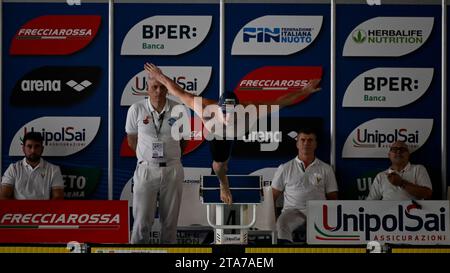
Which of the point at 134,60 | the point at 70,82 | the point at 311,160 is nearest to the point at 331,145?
the point at 311,160

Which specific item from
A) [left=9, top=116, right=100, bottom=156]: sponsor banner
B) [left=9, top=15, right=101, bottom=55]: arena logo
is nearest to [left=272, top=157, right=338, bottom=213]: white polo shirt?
[left=9, top=116, right=100, bottom=156]: sponsor banner

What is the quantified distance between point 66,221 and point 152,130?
1.48m

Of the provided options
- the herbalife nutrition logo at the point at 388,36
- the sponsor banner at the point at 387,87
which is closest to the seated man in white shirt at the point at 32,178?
the sponsor banner at the point at 387,87

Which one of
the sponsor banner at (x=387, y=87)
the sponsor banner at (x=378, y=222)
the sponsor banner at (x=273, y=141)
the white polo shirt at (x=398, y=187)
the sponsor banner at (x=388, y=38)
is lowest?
the sponsor banner at (x=378, y=222)

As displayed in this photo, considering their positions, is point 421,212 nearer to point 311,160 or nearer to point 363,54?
point 311,160

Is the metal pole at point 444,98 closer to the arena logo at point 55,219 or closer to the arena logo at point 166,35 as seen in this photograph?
the arena logo at point 166,35

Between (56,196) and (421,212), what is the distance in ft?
13.2

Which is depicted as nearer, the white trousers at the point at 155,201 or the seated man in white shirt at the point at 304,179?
the white trousers at the point at 155,201

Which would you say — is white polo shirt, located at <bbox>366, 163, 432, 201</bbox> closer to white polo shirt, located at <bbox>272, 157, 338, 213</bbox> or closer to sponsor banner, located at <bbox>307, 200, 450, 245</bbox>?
white polo shirt, located at <bbox>272, 157, 338, 213</bbox>

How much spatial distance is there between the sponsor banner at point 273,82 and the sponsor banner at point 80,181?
197 cm

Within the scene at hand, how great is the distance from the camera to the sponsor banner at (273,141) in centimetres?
1042

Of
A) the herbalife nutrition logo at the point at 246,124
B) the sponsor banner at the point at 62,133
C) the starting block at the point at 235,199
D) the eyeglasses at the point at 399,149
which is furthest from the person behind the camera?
the sponsor banner at the point at 62,133

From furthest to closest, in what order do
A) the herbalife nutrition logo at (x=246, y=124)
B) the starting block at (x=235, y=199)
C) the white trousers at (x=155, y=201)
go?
the herbalife nutrition logo at (x=246, y=124)
the white trousers at (x=155, y=201)
the starting block at (x=235, y=199)

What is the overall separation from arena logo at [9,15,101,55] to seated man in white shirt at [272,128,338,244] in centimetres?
278
